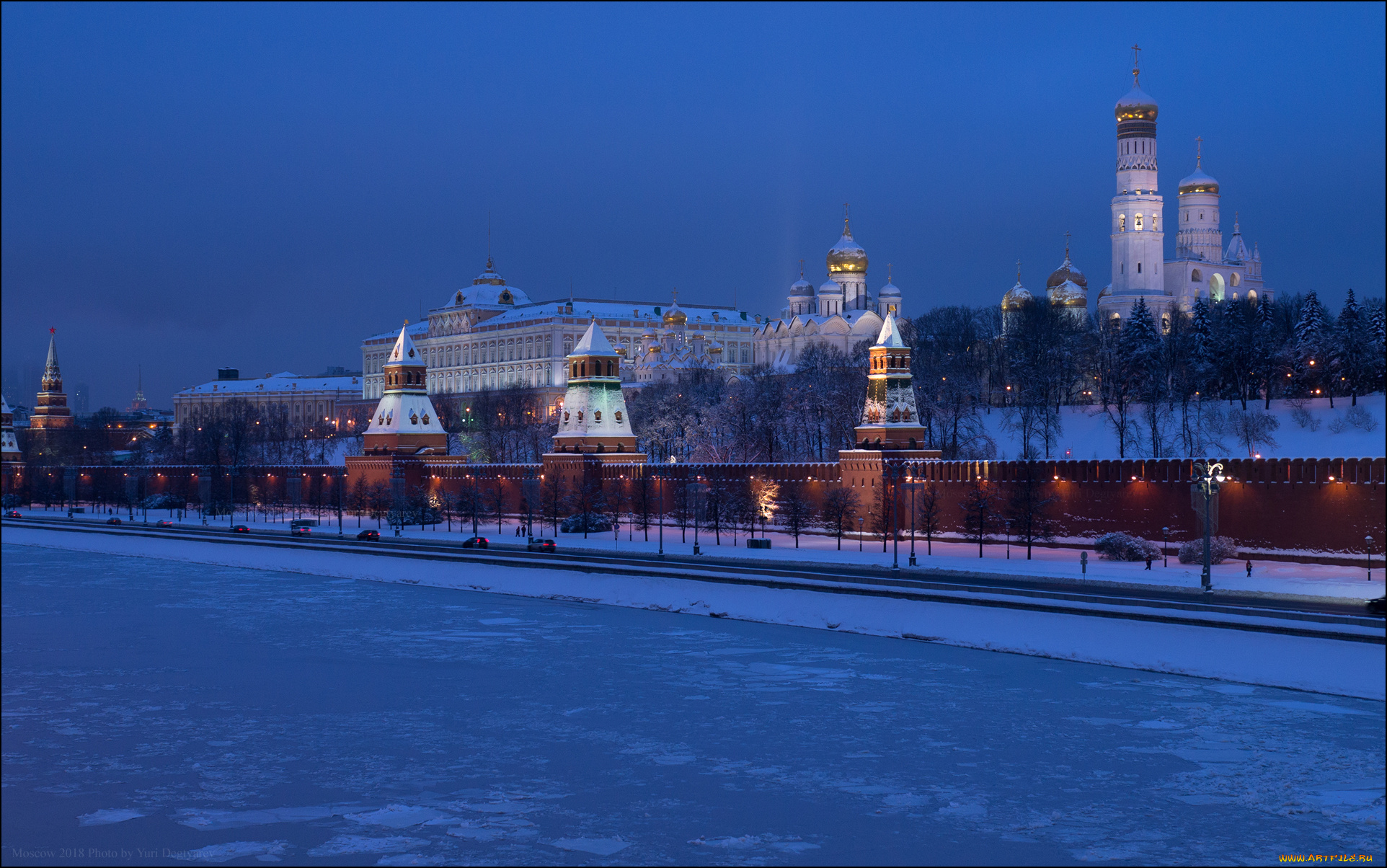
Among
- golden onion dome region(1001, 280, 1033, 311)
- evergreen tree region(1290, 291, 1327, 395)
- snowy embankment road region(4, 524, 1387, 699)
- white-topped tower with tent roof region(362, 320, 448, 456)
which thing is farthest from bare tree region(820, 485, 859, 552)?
golden onion dome region(1001, 280, 1033, 311)

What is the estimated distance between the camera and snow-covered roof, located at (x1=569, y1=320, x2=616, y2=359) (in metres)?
59.8

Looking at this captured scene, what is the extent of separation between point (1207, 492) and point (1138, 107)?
2796 inches

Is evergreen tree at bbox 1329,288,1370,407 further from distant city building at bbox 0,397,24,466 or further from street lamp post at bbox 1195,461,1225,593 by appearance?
A: distant city building at bbox 0,397,24,466

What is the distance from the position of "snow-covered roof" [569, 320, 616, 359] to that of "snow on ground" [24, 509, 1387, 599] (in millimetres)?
7808

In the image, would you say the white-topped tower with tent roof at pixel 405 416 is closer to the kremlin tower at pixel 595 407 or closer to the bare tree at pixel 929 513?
the kremlin tower at pixel 595 407

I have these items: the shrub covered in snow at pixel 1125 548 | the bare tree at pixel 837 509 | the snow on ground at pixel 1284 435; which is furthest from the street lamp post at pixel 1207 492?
the bare tree at pixel 837 509

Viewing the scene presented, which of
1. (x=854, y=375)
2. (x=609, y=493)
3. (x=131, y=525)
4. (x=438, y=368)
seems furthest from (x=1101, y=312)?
(x=438, y=368)

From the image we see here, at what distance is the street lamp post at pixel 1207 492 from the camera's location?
A: 30.9 m

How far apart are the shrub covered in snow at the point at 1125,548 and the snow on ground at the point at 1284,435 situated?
4.21 m

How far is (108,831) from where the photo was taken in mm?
15156

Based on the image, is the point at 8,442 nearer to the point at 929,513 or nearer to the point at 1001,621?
the point at 929,513

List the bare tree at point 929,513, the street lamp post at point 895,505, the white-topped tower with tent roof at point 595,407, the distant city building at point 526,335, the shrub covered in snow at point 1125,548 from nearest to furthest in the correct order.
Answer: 1. the shrub covered in snow at point 1125,548
2. the street lamp post at point 895,505
3. the bare tree at point 929,513
4. the white-topped tower with tent roof at point 595,407
5. the distant city building at point 526,335

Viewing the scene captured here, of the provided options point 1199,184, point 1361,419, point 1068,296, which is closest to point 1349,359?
point 1361,419

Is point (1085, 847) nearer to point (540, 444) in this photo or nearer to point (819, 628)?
point (819, 628)
